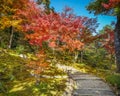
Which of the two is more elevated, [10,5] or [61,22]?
[10,5]

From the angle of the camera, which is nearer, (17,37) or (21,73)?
(21,73)

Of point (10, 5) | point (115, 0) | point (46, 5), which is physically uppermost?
point (46, 5)

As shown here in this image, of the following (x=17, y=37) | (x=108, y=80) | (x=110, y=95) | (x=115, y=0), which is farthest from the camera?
(x=17, y=37)

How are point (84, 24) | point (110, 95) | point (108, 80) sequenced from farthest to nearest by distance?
point (84, 24)
point (108, 80)
point (110, 95)

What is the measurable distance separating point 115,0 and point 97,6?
384 centimetres

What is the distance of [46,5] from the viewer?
1741 inches

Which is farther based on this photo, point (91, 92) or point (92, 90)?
point (92, 90)

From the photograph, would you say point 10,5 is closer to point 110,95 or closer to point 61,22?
point 61,22

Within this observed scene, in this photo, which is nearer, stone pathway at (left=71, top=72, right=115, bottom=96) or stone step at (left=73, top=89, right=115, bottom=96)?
stone step at (left=73, top=89, right=115, bottom=96)

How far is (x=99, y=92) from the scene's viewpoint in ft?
51.7

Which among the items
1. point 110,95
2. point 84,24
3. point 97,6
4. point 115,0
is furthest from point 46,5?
point 110,95

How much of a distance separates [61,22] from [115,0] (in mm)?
13837

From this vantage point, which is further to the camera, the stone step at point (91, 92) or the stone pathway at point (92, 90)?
the stone pathway at point (92, 90)

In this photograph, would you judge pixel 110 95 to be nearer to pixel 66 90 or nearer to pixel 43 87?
pixel 66 90
